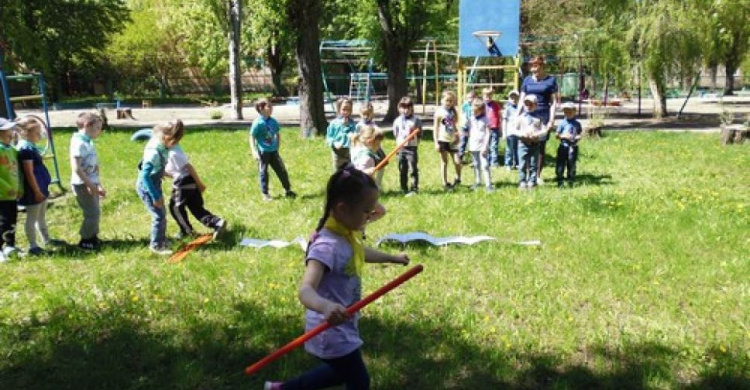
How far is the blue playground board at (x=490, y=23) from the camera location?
1465 centimetres

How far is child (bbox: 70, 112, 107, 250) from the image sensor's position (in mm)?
6770

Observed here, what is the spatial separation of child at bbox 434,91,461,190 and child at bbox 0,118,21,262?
19.3ft

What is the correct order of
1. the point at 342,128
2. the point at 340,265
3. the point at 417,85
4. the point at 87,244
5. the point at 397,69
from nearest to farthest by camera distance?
1. the point at 340,265
2. the point at 87,244
3. the point at 342,128
4. the point at 397,69
5. the point at 417,85

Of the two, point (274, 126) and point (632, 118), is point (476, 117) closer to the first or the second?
point (274, 126)

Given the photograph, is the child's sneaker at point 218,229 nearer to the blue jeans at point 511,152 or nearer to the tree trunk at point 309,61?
the blue jeans at point 511,152

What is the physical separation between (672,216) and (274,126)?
18.3 feet

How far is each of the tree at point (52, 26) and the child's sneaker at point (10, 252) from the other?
57.4 feet

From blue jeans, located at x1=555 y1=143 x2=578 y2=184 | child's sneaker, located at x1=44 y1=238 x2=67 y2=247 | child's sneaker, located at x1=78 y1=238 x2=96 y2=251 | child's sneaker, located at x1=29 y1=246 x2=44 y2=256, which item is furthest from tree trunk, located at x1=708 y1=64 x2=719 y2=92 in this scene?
child's sneaker, located at x1=29 y1=246 x2=44 y2=256

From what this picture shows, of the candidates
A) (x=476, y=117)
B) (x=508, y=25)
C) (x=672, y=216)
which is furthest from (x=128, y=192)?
(x=508, y=25)

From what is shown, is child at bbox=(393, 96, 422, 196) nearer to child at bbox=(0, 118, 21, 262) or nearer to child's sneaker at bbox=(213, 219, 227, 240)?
child's sneaker at bbox=(213, 219, 227, 240)

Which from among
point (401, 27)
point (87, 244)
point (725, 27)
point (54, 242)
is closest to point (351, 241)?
point (87, 244)

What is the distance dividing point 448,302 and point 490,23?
1080cm

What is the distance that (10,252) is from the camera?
6762mm

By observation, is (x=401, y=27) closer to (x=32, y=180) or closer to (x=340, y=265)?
(x=32, y=180)
